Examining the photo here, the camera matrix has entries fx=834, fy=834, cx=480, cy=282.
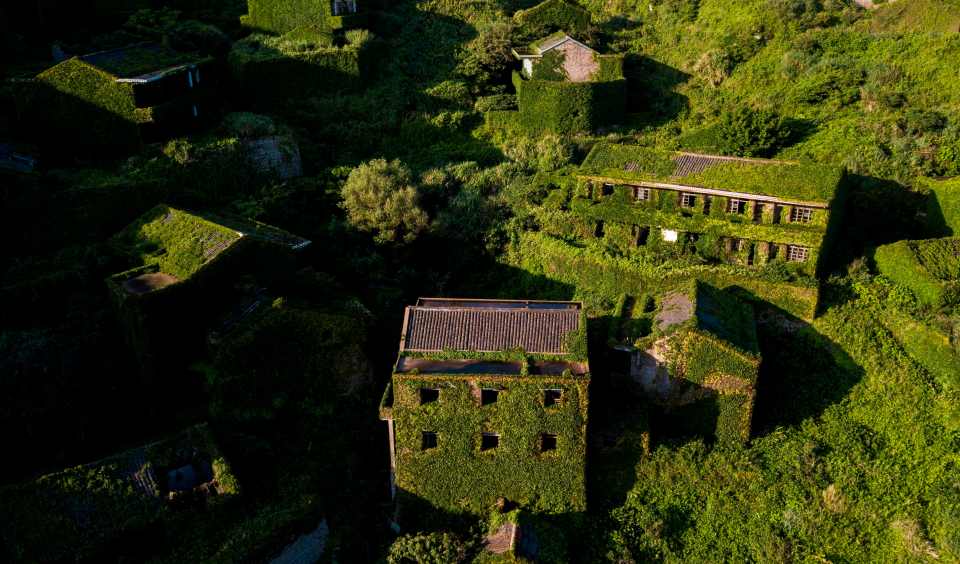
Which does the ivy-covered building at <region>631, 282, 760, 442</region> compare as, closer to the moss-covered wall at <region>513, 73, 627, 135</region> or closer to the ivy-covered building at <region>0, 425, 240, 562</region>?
the ivy-covered building at <region>0, 425, 240, 562</region>

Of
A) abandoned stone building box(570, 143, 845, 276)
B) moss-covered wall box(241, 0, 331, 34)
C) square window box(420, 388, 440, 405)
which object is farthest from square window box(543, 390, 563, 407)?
moss-covered wall box(241, 0, 331, 34)

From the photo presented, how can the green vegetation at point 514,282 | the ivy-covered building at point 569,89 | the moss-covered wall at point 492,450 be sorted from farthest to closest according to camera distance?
1. the ivy-covered building at point 569,89
2. the green vegetation at point 514,282
3. the moss-covered wall at point 492,450

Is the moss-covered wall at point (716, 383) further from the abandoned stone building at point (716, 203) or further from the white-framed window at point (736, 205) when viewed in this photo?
the white-framed window at point (736, 205)

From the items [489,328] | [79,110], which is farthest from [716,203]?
[79,110]

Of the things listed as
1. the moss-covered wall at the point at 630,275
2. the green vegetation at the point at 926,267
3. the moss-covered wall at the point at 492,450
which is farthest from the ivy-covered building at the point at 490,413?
the green vegetation at the point at 926,267

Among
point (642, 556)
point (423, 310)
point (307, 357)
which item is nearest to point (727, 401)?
point (642, 556)

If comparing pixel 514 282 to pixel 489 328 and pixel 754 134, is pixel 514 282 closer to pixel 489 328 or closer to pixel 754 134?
pixel 489 328
